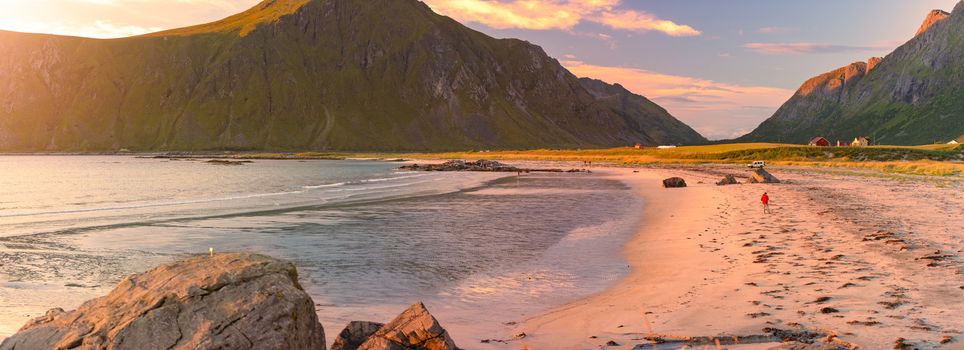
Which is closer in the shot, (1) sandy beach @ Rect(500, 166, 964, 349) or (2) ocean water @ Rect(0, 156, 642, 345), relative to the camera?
(1) sandy beach @ Rect(500, 166, 964, 349)

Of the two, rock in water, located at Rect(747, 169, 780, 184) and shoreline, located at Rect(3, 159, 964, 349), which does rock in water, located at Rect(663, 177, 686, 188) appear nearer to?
rock in water, located at Rect(747, 169, 780, 184)

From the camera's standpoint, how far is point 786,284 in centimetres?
1254

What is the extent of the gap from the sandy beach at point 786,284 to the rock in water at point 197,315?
371cm

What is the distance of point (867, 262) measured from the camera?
47.6 feet

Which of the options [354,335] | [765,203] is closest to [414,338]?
[354,335]

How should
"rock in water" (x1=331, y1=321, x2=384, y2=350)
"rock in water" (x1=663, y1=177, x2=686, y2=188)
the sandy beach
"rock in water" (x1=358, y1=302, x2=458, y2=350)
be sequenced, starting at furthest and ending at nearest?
"rock in water" (x1=663, y1=177, x2=686, y2=188), the sandy beach, "rock in water" (x1=331, y1=321, x2=384, y2=350), "rock in water" (x1=358, y1=302, x2=458, y2=350)

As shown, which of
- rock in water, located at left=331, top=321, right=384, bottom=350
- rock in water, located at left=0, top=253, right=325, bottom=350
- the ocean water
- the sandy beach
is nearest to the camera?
rock in water, located at left=0, top=253, right=325, bottom=350

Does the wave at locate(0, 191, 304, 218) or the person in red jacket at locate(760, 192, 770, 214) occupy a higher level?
the person in red jacket at locate(760, 192, 770, 214)

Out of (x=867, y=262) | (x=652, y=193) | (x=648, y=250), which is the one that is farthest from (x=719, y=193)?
(x=867, y=262)

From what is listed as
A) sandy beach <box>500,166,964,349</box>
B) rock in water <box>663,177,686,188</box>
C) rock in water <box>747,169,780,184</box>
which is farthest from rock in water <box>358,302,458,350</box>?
rock in water <box>747,169,780,184</box>

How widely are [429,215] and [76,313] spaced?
81.5ft

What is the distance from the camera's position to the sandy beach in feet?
30.2

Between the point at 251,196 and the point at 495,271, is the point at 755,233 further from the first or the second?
the point at 251,196

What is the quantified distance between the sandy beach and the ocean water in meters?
1.09
